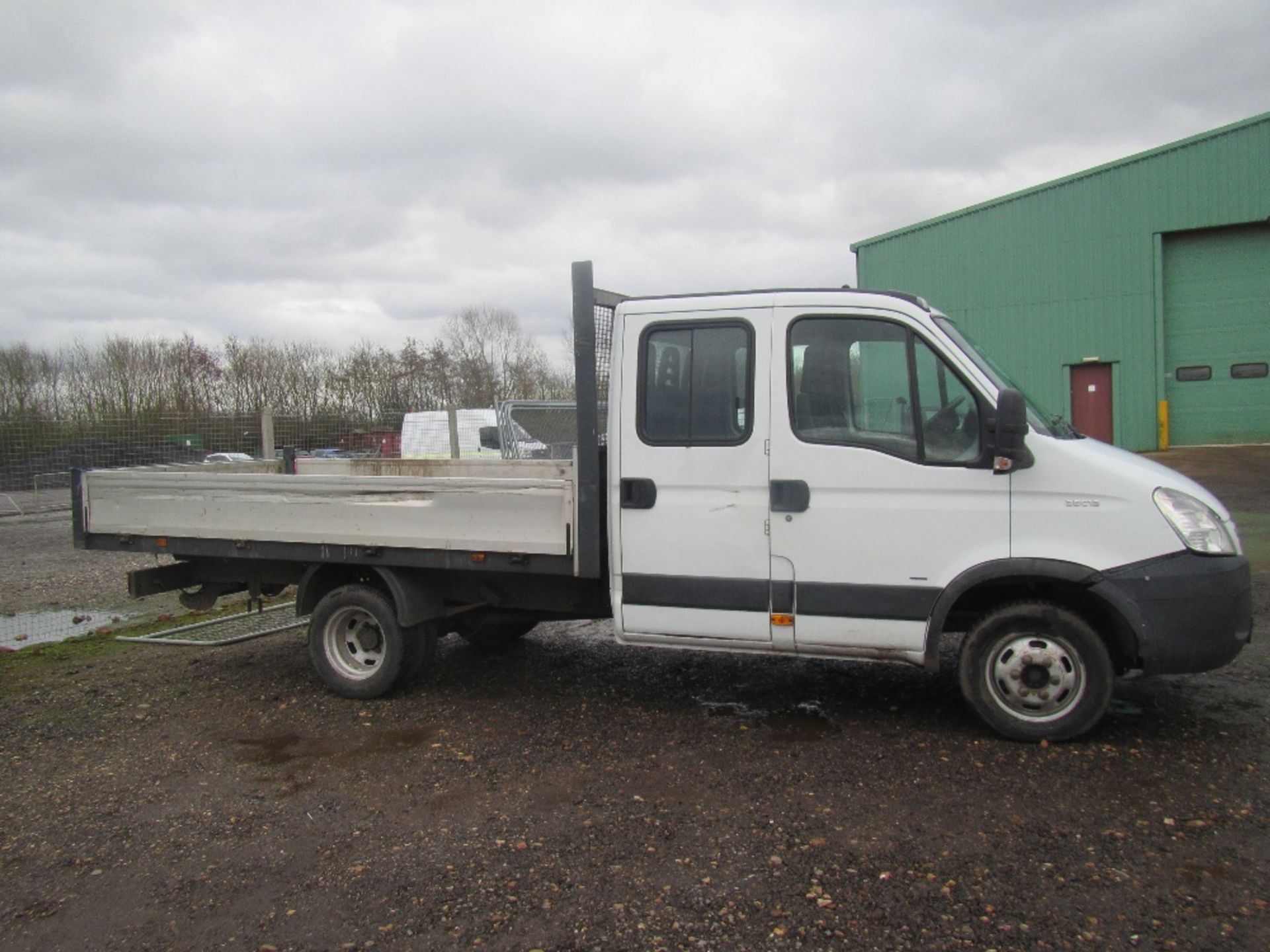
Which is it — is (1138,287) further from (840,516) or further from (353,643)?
(353,643)

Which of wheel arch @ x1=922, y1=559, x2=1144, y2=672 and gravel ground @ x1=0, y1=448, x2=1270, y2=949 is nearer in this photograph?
gravel ground @ x1=0, y1=448, x2=1270, y2=949

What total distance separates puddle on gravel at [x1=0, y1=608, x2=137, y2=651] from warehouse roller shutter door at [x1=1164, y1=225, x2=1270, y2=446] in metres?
21.6

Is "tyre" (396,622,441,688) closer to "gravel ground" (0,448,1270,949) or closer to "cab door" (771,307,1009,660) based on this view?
"gravel ground" (0,448,1270,949)

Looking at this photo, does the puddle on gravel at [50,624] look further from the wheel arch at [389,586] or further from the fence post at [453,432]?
the fence post at [453,432]

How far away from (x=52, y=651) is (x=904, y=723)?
6706mm

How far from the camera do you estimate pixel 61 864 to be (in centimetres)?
393

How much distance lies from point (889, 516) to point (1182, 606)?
1.40 meters

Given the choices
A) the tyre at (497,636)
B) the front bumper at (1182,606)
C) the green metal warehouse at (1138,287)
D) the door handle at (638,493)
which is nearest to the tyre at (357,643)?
the tyre at (497,636)

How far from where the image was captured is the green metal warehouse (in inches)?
808

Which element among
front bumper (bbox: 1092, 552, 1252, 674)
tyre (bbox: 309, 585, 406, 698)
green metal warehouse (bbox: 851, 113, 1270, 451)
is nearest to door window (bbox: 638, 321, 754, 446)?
front bumper (bbox: 1092, 552, 1252, 674)

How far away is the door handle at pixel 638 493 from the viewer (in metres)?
5.19

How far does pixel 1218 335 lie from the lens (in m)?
21.1

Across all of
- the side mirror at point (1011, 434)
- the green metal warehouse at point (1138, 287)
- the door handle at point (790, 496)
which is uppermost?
the green metal warehouse at point (1138, 287)

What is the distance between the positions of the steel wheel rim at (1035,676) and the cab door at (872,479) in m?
0.44
